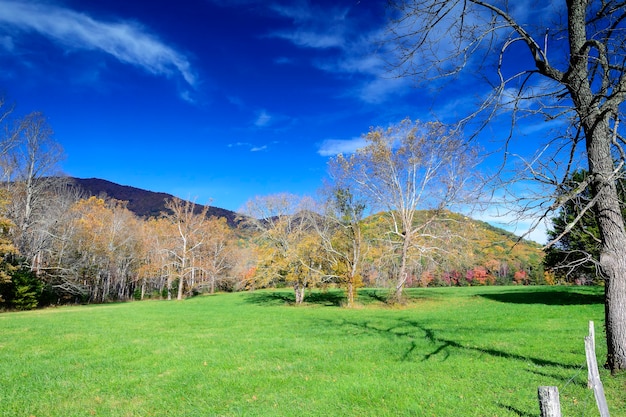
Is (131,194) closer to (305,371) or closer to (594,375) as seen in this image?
(305,371)

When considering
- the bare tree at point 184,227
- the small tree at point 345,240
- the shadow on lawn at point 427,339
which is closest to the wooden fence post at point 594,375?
the shadow on lawn at point 427,339

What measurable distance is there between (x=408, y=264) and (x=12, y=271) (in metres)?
28.7

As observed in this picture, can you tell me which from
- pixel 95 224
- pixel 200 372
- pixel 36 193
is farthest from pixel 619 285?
pixel 95 224

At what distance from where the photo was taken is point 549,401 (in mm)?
3123

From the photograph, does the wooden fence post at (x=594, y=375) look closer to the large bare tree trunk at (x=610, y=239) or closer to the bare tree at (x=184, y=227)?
the large bare tree trunk at (x=610, y=239)

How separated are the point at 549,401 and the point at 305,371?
17.7 ft

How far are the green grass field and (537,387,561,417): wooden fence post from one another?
7.29 ft

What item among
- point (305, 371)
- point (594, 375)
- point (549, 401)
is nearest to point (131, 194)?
point (305, 371)

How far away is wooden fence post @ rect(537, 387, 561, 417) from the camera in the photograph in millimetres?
3098

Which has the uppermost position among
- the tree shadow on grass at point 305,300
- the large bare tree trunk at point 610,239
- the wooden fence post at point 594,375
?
the large bare tree trunk at point 610,239

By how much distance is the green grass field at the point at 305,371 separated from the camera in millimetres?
5516

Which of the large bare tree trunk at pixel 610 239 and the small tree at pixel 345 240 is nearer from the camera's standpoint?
the large bare tree trunk at pixel 610 239

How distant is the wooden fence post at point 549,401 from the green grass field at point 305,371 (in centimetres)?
222

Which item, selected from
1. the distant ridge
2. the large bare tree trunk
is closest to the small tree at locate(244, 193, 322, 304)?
the large bare tree trunk
